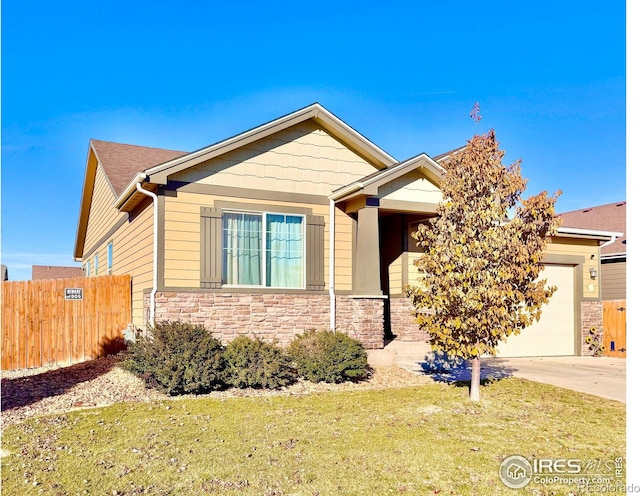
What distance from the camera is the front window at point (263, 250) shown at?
10.6 m

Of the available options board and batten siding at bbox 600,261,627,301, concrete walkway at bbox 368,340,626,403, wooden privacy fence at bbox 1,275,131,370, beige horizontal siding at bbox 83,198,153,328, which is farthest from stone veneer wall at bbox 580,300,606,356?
wooden privacy fence at bbox 1,275,131,370

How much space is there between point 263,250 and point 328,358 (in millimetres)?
3098

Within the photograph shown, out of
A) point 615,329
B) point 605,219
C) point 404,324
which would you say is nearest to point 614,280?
point 615,329

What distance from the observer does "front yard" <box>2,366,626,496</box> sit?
A: 4.46 metres

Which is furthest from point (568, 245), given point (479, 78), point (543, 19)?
point (543, 19)

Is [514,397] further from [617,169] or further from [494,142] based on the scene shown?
[617,169]

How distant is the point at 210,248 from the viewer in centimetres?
1031

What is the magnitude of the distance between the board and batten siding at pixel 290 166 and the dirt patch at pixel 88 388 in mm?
4265

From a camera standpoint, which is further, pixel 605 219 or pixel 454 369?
pixel 605 219

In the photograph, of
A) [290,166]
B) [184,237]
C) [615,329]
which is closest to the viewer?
[184,237]

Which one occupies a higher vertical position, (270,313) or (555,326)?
(270,313)

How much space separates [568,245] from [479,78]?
5.56 metres

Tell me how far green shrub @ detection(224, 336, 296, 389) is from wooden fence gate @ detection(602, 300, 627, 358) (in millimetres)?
10871

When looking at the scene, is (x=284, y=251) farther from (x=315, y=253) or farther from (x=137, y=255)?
(x=137, y=255)
